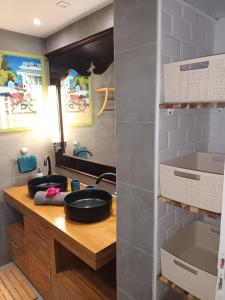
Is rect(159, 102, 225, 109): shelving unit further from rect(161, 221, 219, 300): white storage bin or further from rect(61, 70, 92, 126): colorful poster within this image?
rect(61, 70, 92, 126): colorful poster

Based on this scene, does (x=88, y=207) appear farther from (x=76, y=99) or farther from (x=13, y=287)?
(x=13, y=287)

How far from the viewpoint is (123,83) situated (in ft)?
3.60

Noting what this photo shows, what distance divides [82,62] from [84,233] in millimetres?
1543

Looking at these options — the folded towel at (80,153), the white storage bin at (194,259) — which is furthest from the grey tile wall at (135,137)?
the folded towel at (80,153)

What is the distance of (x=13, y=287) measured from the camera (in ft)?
7.55

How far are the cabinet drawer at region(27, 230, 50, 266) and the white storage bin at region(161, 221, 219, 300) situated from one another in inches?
41.5

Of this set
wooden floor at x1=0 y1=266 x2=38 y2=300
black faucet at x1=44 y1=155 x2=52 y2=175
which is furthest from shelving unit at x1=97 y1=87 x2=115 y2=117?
wooden floor at x1=0 y1=266 x2=38 y2=300

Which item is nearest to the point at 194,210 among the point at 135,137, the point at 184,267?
the point at 184,267

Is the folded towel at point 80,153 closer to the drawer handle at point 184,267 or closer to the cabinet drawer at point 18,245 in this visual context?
the cabinet drawer at point 18,245

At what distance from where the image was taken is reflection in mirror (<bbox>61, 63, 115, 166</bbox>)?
2090mm

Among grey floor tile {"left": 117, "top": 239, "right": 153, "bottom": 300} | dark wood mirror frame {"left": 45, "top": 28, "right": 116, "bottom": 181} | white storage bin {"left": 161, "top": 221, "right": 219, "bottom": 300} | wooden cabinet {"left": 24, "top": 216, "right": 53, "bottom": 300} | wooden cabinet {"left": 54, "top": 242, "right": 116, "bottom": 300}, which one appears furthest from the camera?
dark wood mirror frame {"left": 45, "top": 28, "right": 116, "bottom": 181}

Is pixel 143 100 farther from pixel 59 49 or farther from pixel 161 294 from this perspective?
pixel 59 49

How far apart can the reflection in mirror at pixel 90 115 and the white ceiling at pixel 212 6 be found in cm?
91

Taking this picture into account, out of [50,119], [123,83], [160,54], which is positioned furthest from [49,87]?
[160,54]
